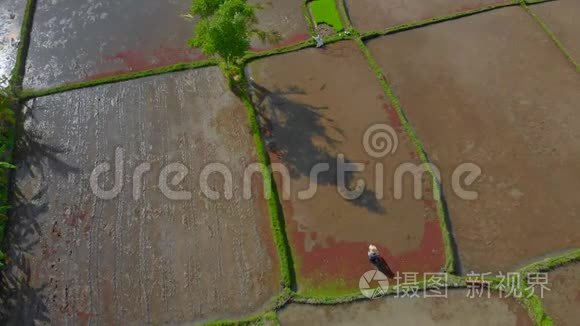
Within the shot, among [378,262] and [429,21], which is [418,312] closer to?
[378,262]

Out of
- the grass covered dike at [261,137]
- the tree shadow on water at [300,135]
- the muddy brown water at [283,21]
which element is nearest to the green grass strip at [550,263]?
the grass covered dike at [261,137]

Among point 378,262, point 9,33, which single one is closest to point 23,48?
point 9,33

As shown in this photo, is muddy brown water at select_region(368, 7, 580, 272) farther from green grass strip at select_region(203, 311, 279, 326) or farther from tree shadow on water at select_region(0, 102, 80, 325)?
tree shadow on water at select_region(0, 102, 80, 325)

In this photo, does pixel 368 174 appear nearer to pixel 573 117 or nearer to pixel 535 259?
pixel 535 259

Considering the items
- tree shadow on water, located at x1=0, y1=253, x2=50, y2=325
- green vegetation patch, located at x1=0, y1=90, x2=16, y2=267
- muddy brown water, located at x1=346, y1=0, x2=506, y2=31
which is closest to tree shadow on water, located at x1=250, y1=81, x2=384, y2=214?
muddy brown water, located at x1=346, y1=0, x2=506, y2=31

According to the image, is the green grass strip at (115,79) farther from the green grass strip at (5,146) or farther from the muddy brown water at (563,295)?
the muddy brown water at (563,295)

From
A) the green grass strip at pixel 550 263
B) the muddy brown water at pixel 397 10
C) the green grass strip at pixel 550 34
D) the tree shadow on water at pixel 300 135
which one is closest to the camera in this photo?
the green grass strip at pixel 550 263

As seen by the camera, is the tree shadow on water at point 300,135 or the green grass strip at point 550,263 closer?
the green grass strip at point 550,263
